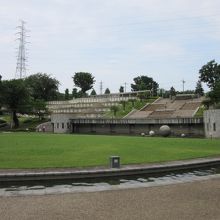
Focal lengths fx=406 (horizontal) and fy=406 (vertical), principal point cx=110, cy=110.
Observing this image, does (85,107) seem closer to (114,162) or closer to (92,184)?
(114,162)

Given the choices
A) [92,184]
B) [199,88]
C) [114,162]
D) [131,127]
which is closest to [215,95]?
[131,127]

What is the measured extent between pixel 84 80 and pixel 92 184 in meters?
119

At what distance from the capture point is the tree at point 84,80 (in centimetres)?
12962

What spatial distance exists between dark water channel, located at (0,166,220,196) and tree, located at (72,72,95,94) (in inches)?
4492

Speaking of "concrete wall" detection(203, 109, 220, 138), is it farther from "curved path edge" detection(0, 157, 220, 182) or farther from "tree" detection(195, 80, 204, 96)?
"tree" detection(195, 80, 204, 96)

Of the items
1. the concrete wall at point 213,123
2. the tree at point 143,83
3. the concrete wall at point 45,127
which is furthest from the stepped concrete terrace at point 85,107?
the tree at point 143,83

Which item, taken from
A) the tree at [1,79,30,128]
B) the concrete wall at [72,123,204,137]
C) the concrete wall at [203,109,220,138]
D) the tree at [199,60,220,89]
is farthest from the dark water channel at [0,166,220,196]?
the tree at [199,60,220,89]

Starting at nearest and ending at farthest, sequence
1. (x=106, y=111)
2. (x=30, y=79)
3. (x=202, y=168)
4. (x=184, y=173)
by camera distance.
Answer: (x=184, y=173), (x=202, y=168), (x=106, y=111), (x=30, y=79)

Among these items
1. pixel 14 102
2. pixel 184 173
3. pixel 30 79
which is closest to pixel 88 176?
pixel 184 173

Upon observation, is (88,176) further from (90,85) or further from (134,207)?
(90,85)

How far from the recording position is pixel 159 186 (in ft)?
41.7

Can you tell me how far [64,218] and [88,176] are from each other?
6.12m

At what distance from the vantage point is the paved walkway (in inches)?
349

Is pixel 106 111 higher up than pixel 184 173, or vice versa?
pixel 106 111
